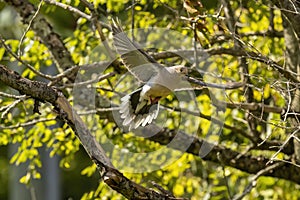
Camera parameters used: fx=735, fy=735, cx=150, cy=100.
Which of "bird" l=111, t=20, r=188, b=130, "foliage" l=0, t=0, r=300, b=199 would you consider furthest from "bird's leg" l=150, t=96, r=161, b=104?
"foliage" l=0, t=0, r=300, b=199

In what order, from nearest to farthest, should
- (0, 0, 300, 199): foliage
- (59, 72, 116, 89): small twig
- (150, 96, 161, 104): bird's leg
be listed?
(150, 96, 161, 104): bird's leg, (59, 72, 116, 89): small twig, (0, 0, 300, 199): foliage

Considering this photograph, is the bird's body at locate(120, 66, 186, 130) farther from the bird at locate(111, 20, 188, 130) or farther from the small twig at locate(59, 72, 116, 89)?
the small twig at locate(59, 72, 116, 89)

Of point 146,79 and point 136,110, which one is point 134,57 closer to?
point 146,79

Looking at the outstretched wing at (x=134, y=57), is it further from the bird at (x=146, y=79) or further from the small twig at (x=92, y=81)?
the small twig at (x=92, y=81)

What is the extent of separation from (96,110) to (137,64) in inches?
18.9

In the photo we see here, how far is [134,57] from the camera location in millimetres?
2287

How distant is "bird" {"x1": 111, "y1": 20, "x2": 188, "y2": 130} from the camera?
223 centimetres

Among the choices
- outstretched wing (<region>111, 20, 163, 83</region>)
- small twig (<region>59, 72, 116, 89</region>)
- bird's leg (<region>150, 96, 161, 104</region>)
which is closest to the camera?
outstretched wing (<region>111, 20, 163, 83</region>)

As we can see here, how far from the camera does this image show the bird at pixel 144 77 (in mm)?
2229

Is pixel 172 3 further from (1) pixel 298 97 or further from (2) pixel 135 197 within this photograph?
(2) pixel 135 197

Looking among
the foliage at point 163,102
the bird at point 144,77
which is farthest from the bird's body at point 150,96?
the foliage at point 163,102

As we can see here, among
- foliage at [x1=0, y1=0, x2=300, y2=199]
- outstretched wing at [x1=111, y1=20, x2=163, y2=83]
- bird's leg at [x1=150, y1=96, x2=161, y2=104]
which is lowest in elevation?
foliage at [x1=0, y1=0, x2=300, y2=199]

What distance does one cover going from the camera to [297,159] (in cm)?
267

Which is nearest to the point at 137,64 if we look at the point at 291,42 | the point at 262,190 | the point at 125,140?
the point at 291,42
